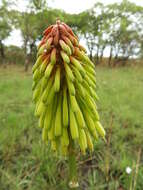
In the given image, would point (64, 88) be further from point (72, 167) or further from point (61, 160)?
point (61, 160)

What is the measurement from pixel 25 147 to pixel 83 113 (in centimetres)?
259

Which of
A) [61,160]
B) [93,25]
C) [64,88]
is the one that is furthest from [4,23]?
[64,88]

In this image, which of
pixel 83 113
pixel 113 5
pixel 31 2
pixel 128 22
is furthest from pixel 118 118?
pixel 113 5

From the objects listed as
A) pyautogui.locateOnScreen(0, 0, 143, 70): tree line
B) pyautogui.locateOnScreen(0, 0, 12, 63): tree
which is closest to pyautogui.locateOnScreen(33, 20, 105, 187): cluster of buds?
pyautogui.locateOnScreen(0, 0, 143, 70): tree line

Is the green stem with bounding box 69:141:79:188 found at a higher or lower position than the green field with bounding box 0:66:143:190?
higher

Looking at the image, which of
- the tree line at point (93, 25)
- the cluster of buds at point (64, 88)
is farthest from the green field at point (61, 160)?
the tree line at point (93, 25)

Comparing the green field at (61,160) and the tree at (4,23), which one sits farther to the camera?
the tree at (4,23)

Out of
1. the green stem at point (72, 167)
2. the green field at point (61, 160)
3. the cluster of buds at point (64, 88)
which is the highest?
the cluster of buds at point (64, 88)

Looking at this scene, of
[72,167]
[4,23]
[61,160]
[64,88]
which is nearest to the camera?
[72,167]

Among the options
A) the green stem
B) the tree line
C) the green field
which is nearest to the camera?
the green stem

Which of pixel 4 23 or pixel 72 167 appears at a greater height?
pixel 4 23

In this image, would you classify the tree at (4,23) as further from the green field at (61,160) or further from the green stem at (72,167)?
the green stem at (72,167)

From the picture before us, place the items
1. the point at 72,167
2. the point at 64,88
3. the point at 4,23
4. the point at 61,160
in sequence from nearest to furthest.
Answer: the point at 72,167
the point at 64,88
the point at 61,160
the point at 4,23

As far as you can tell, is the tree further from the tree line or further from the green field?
the green field
